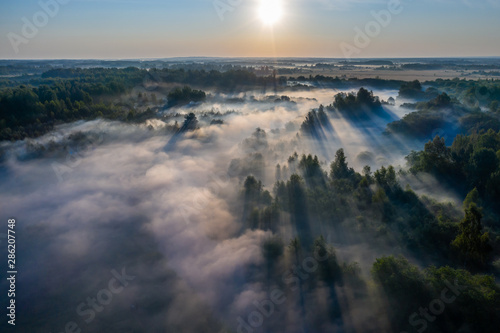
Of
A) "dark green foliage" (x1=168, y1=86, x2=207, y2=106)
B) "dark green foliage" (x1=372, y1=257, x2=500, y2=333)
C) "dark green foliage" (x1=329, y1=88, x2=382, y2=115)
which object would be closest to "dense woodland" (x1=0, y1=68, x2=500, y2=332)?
"dark green foliage" (x1=372, y1=257, x2=500, y2=333)

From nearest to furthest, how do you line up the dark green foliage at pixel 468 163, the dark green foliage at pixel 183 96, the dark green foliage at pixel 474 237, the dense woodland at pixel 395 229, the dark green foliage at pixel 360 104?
the dense woodland at pixel 395 229 < the dark green foliage at pixel 474 237 < the dark green foliage at pixel 468 163 < the dark green foliage at pixel 360 104 < the dark green foliage at pixel 183 96

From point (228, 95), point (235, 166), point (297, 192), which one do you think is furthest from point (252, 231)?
point (228, 95)

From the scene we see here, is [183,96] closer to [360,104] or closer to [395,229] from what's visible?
[360,104]

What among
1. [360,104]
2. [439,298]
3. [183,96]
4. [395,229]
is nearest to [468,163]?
[395,229]

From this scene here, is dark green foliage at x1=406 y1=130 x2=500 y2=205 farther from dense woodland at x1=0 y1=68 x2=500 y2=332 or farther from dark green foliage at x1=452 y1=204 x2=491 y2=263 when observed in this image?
dark green foliage at x1=452 y1=204 x2=491 y2=263

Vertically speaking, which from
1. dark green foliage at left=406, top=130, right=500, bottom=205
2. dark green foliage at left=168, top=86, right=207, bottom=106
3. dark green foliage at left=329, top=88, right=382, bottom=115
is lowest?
dark green foliage at left=406, top=130, right=500, bottom=205

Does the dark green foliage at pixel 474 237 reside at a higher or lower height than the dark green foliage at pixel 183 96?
lower

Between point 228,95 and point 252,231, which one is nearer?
point 252,231

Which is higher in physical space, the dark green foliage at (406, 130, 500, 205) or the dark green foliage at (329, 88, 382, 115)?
the dark green foliage at (329, 88, 382, 115)

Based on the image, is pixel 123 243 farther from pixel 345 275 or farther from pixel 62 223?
pixel 345 275

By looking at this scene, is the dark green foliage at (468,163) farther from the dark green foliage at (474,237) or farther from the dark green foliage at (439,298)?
the dark green foliage at (439,298)

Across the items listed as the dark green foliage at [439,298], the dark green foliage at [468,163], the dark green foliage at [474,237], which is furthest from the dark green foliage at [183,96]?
the dark green foliage at [474,237]
